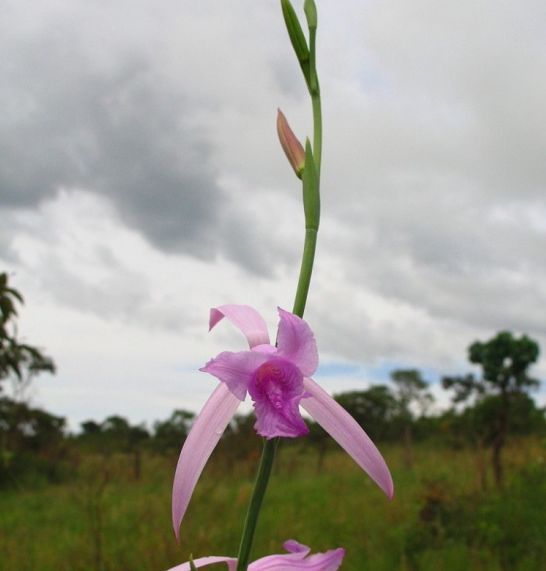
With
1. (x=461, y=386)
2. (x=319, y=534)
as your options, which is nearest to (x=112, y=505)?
(x=319, y=534)

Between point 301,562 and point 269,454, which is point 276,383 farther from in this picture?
point 301,562

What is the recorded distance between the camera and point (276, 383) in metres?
0.72

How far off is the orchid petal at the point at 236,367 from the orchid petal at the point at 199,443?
0.04 metres

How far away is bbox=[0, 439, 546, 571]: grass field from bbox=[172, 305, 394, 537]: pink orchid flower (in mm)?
2582

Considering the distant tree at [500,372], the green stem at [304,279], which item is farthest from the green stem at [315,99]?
the distant tree at [500,372]

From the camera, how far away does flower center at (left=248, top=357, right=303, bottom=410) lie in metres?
0.70

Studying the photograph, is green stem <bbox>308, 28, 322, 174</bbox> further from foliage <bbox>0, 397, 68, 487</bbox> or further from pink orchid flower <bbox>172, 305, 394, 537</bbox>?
Result: foliage <bbox>0, 397, 68, 487</bbox>

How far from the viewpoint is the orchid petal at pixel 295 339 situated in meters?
0.69

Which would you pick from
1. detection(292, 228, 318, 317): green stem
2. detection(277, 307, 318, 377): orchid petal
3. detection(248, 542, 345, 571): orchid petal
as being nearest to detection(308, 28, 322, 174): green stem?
detection(292, 228, 318, 317): green stem

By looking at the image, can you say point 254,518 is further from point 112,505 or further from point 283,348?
point 112,505

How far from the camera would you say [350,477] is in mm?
8172

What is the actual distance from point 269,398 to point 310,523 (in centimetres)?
465

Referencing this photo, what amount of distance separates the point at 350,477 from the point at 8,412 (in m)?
4.74

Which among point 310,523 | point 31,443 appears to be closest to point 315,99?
point 310,523
